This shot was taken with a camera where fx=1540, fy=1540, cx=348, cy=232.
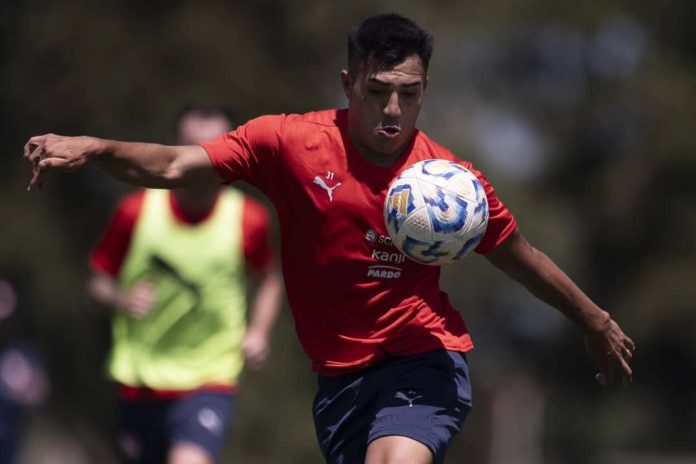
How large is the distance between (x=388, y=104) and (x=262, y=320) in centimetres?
280

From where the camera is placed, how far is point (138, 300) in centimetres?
831

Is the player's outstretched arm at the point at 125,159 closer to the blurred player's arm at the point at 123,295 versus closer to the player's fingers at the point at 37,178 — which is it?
the player's fingers at the point at 37,178

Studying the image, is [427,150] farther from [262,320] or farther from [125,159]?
[262,320]

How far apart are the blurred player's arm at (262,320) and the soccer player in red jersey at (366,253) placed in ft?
6.10

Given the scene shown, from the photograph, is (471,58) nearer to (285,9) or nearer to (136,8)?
(285,9)

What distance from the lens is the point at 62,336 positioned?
24.1 meters

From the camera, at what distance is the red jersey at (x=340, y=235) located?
6145 millimetres

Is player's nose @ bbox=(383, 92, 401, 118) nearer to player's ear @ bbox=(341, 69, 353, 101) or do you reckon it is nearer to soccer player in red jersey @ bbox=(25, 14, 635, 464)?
soccer player in red jersey @ bbox=(25, 14, 635, 464)

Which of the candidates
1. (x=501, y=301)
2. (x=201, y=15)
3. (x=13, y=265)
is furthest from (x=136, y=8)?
(x=501, y=301)

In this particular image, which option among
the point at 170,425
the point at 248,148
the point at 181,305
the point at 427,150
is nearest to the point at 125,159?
the point at 248,148

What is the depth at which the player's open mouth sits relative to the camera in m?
6.06

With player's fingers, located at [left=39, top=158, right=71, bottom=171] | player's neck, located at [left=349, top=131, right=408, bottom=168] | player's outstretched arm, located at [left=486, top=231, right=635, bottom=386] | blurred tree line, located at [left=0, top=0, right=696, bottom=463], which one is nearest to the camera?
player's fingers, located at [left=39, top=158, right=71, bottom=171]

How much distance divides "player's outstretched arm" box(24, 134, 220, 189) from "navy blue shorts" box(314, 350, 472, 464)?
3.38 feet

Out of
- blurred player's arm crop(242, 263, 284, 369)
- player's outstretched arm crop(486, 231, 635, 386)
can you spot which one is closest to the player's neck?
player's outstretched arm crop(486, 231, 635, 386)
